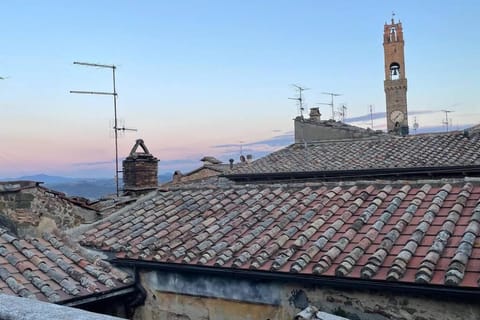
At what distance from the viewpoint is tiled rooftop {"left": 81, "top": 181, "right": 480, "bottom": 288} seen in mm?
5109

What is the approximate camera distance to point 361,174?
14758 millimetres

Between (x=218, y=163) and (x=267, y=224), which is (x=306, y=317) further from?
(x=218, y=163)

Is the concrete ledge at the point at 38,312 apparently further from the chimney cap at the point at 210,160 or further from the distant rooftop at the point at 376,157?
the chimney cap at the point at 210,160

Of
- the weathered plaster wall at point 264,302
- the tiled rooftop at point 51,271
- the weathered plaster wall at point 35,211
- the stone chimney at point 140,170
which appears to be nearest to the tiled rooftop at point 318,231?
the weathered plaster wall at point 264,302

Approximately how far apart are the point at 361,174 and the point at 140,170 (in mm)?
7341

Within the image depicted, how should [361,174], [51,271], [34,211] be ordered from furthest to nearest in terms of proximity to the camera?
[361,174] < [34,211] < [51,271]

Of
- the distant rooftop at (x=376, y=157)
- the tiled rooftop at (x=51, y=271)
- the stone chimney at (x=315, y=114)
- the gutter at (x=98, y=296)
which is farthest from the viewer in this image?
the stone chimney at (x=315, y=114)

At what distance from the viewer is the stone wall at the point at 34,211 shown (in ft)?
26.1

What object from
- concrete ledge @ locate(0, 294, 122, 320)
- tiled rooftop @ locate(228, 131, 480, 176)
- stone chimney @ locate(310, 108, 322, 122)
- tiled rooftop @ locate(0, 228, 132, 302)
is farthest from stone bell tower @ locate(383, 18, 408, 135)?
concrete ledge @ locate(0, 294, 122, 320)

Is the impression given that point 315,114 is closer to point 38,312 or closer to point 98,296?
point 98,296

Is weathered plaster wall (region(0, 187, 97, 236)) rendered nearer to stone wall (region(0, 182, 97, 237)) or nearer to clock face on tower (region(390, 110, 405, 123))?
stone wall (region(0, 182, 97, 237))

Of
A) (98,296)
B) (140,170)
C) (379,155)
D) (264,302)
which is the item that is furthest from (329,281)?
(379,155)

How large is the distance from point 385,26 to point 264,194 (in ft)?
146

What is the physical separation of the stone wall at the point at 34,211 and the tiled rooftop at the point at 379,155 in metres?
9.11
